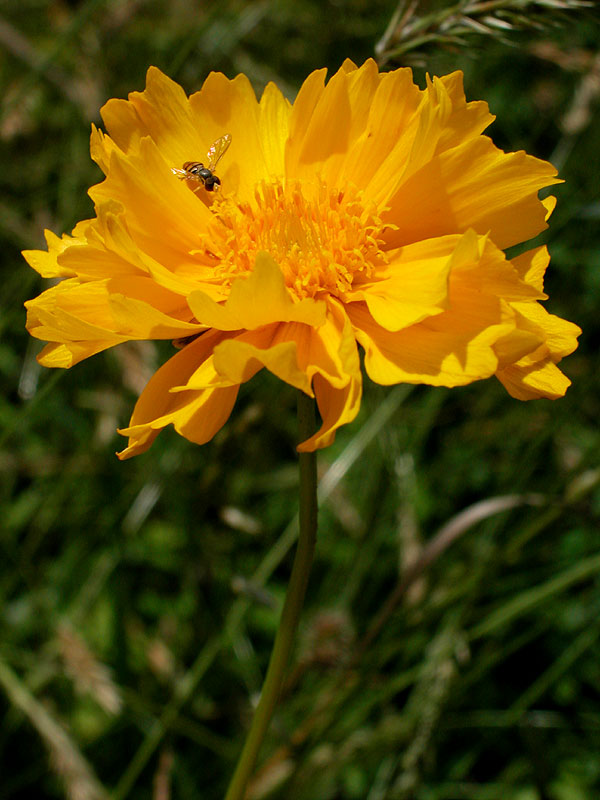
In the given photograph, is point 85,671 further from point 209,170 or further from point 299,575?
point 209,170

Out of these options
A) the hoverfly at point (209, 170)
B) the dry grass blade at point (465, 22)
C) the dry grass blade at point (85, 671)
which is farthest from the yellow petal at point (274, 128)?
the dry grass blade at point (85, 671)

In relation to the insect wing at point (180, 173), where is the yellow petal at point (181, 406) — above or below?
below

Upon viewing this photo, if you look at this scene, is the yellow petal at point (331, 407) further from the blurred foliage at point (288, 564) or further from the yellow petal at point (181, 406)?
the blurred foliage at point (288, 564)

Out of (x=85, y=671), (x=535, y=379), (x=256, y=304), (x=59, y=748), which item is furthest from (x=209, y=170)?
(x=59, y=748)

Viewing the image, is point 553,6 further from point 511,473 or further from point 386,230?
point 511,473

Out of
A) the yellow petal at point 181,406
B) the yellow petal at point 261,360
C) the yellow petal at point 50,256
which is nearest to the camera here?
the yellow petal at point 261,360

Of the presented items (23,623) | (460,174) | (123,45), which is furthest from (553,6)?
(123,45)

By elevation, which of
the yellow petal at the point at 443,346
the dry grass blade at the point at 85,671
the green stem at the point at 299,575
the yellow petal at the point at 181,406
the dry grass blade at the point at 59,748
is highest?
the yellow petal at the point at 443,346
